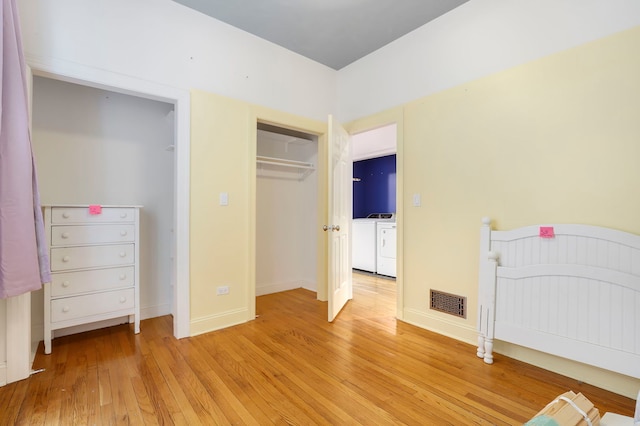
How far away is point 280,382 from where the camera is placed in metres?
1.80

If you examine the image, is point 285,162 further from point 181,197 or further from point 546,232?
point 546,232

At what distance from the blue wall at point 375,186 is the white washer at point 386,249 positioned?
986 millimetres

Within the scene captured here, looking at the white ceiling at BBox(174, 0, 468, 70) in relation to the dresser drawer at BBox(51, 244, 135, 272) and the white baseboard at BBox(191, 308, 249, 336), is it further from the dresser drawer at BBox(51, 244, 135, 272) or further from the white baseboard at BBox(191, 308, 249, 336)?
the white baseboard at BBox(191, 308, 249, 336)

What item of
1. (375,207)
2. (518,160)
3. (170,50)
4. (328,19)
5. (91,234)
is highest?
(328,19)

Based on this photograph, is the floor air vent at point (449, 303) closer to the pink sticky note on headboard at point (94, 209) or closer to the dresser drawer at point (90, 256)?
the dresser drawer at point (90, 256)

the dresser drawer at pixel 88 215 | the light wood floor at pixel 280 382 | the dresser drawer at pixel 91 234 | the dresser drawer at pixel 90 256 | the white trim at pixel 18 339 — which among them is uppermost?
the dresser drawer at pixel 88 215

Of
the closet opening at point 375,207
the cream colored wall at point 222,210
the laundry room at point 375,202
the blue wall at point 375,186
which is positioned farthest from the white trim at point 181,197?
the blue wall at point 375,186

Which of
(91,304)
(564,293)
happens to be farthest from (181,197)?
(564,293)

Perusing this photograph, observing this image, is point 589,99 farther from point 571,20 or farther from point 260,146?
point 260,146

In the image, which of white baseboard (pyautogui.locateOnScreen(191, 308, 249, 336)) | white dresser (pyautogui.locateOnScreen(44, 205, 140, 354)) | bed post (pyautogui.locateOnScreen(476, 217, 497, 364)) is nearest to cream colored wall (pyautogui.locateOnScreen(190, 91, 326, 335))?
white baseboard (pyautogui.locateOnScreen(191, 308, 249, 336))

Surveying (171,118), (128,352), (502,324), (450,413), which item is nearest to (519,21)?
(502,324)

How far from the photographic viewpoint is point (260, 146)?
3785mm

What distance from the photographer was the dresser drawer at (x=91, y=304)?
2.19 metres

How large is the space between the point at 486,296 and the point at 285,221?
249 centimetres
